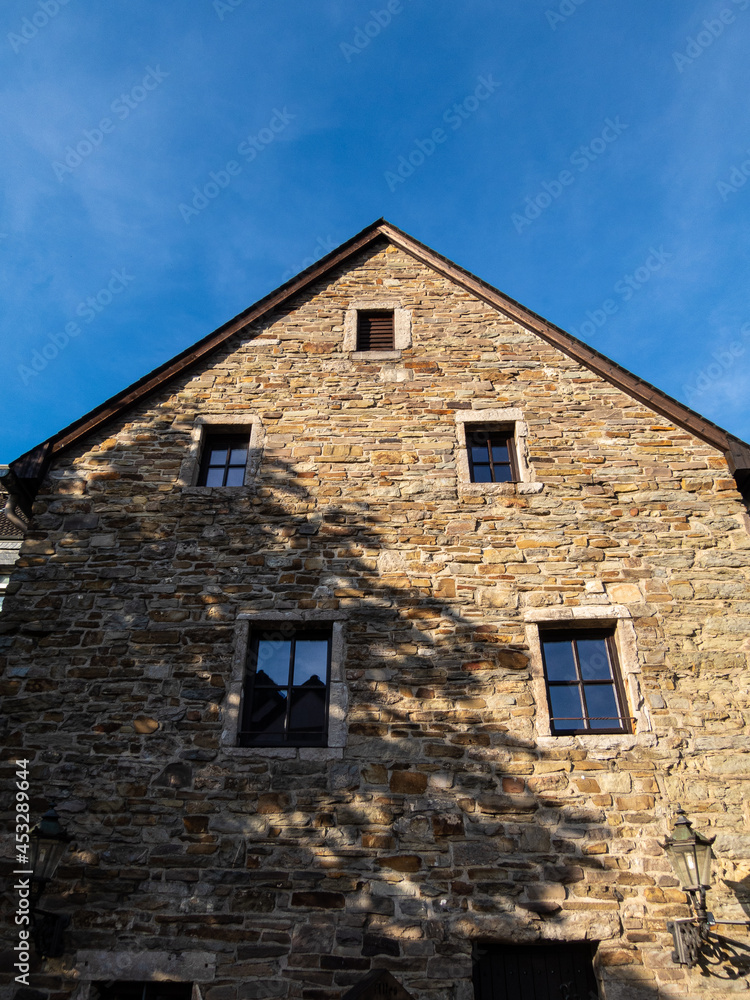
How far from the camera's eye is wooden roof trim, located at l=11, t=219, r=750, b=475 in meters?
6.81

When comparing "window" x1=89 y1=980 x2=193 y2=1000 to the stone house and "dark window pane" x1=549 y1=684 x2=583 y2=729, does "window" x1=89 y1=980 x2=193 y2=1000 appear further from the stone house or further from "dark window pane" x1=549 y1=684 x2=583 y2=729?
"dark window pane" x1=549 y1=684 x2=583 y2=729

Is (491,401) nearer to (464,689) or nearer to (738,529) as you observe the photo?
(738,529)

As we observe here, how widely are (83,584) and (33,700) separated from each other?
107 cm

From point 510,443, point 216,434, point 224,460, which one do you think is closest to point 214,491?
point 224,460

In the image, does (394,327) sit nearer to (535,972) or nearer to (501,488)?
(501,488)

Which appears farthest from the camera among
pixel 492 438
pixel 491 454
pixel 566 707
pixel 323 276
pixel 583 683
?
pixel 323 276

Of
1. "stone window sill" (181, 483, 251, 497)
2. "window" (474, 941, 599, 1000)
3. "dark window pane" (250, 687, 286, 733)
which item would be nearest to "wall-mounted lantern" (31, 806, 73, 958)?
"dark window pane" (250, 687, 286, 733)

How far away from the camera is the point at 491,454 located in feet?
22.9

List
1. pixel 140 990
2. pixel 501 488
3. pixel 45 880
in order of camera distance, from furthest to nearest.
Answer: pixel 501 488
pixel 45 880
pixel 140 990

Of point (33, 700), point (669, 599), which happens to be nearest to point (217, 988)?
point (33, 700)

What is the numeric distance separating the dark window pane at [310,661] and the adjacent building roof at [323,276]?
3200 mm

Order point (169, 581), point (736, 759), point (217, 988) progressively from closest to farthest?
point (217, 988)
point (736, 759)
point (169, 581)

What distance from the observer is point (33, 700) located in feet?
18.4

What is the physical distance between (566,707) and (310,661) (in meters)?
2.16
